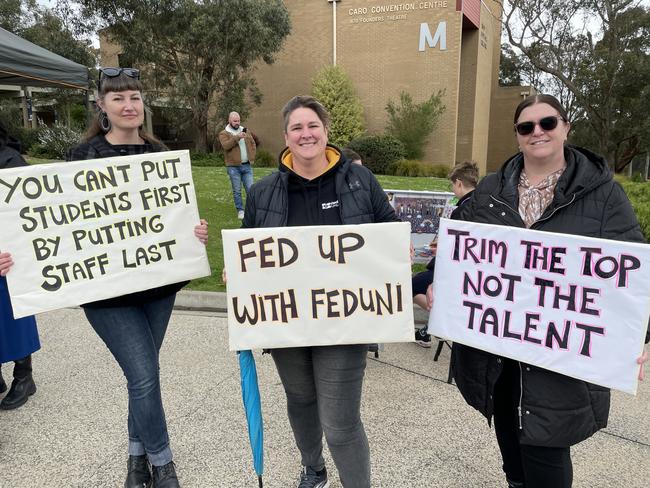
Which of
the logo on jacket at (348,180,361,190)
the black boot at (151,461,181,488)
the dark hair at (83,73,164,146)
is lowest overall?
the black boot at (151,461,181,488)

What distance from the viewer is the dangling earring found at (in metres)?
2.37

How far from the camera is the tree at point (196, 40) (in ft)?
71.3

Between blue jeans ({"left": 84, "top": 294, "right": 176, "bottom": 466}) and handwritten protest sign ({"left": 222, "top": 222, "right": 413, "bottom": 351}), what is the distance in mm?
542

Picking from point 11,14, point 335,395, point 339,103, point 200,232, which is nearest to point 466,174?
point 200,232

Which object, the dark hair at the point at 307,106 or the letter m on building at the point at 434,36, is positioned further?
the letter m on building at the point at 434,36

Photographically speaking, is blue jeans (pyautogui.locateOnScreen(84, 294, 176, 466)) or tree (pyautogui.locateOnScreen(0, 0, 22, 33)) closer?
blue jeans (pyautogui.locateOnScreen(84, 294, 176, 466))

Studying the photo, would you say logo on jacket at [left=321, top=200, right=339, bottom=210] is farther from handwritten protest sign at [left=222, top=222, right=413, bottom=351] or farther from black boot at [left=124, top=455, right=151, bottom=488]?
black boot at [left=124, top=455, right=151, bottom=488]

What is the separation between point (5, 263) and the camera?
224 cm

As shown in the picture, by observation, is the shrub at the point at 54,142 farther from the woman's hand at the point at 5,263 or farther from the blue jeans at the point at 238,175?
the woman's hand at the point at 5,263

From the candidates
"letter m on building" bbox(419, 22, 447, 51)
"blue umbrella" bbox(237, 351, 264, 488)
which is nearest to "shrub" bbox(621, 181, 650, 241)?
"blue umbrella" bbox(237, 351, 264, 488)

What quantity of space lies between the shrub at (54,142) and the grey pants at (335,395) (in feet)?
73.3

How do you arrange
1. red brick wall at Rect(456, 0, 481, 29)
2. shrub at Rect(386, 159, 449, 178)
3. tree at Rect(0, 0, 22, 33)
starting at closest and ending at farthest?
shrub at Rect(386, 159, 449, 178), red brick wall at Rect(456, 0, 481, 29), tree at Rect(0, 0, 22, 33)

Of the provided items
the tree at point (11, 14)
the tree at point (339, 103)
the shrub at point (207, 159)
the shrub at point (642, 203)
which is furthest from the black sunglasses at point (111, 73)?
the tree at point (11, 14)

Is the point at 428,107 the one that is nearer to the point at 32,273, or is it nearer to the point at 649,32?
the point at 649,32
